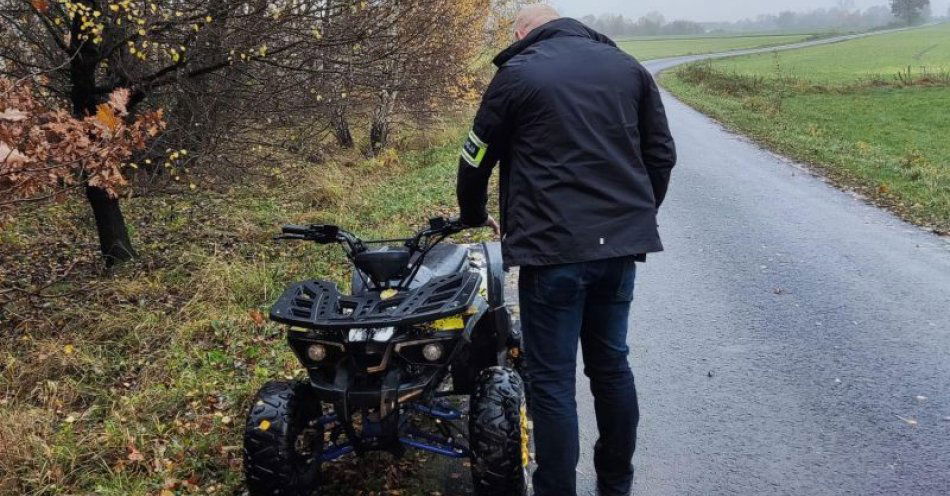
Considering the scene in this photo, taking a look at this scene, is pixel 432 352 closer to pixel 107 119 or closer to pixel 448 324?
pixel 448 324

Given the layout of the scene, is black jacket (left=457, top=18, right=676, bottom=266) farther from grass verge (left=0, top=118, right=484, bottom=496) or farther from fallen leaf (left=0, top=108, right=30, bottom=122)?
fallen leaf (left=0, top=108, right=30, bottom=122)

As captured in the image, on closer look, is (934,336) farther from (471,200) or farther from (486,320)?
(471,200)

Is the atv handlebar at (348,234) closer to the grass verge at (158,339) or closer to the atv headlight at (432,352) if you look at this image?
the atv headlight at (432,352)

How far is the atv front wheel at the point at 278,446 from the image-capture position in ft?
9.66

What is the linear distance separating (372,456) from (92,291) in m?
4.19

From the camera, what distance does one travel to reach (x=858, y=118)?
2127 centimetres

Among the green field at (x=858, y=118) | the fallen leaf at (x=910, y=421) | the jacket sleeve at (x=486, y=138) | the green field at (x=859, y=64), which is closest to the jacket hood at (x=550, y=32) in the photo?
the jacket sleeve at (x=486, y=138)

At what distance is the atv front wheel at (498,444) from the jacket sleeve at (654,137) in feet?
3.59

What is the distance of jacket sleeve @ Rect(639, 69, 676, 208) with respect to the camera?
9.15 feet

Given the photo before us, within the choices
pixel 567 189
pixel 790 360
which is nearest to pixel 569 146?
pixel 567 189

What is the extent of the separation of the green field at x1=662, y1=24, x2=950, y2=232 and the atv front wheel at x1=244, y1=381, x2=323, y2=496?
797 cm

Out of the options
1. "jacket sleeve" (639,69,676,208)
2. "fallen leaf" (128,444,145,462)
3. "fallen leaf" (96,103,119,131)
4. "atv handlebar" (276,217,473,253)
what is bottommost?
"fallen leaf" (128,444,145,462)

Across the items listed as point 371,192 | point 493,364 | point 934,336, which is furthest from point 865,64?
point 493,364

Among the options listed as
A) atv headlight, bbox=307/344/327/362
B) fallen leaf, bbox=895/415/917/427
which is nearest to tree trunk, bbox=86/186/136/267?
atv headlight, bbox=307/344/327/362
